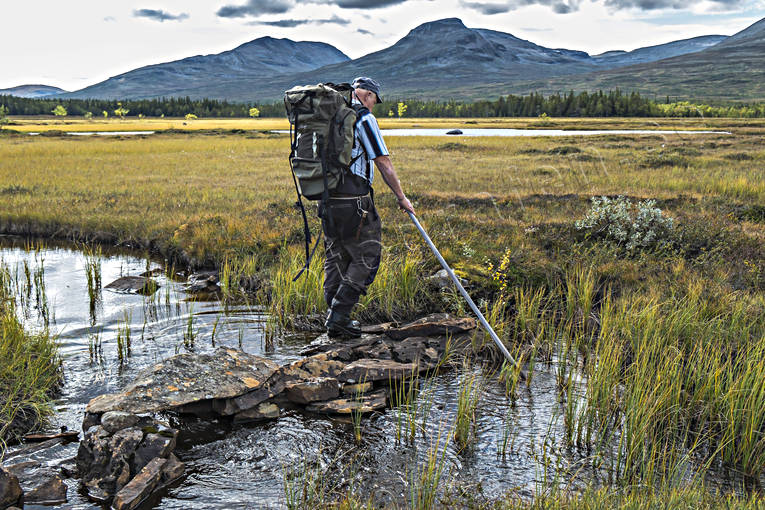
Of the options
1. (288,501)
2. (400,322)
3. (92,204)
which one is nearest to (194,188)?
(92,204)

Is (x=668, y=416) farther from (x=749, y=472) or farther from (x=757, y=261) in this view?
(x=757, y=261)

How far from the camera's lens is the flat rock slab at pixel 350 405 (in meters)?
5.97

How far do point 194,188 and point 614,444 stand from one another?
17.8 meters

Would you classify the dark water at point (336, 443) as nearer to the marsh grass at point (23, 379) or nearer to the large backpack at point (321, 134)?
the marsh grass at point (23, 379)

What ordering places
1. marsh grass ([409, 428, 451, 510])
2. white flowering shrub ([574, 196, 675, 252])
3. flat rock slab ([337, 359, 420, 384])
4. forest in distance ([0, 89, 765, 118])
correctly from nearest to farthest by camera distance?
marsh grass ([409, 428, 451, 510])
flat rock slab ([337, 359, 420, 384])
white flowering shrub ([574, 196, 675, 252])
forest in distance ([0, 89, 765, 118])

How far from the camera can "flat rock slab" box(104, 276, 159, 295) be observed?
10.3 meters

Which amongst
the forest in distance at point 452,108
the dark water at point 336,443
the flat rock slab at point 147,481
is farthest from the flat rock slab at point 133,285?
the forest in distance at point 452,108

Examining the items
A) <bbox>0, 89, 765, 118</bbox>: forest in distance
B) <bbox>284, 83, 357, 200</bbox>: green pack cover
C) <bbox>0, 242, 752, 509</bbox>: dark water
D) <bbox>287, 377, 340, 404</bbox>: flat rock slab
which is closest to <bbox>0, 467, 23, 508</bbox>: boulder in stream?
<bbox>0, 242, 752, 509</bbox>: dark water

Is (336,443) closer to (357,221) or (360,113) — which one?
(357,221)

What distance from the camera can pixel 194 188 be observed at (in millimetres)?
20188

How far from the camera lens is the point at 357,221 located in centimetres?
749

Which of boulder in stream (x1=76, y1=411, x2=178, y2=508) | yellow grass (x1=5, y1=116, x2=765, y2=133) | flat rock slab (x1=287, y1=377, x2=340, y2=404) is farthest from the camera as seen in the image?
yellow grass (x1=5, y1=116, x2=765, y2=133)

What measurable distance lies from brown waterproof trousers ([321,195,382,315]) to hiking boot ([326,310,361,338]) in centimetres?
8

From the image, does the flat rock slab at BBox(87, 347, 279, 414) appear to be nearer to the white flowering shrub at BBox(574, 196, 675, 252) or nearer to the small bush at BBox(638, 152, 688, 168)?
the white flowering shrub at BBox(574, 196, 675, 252)
